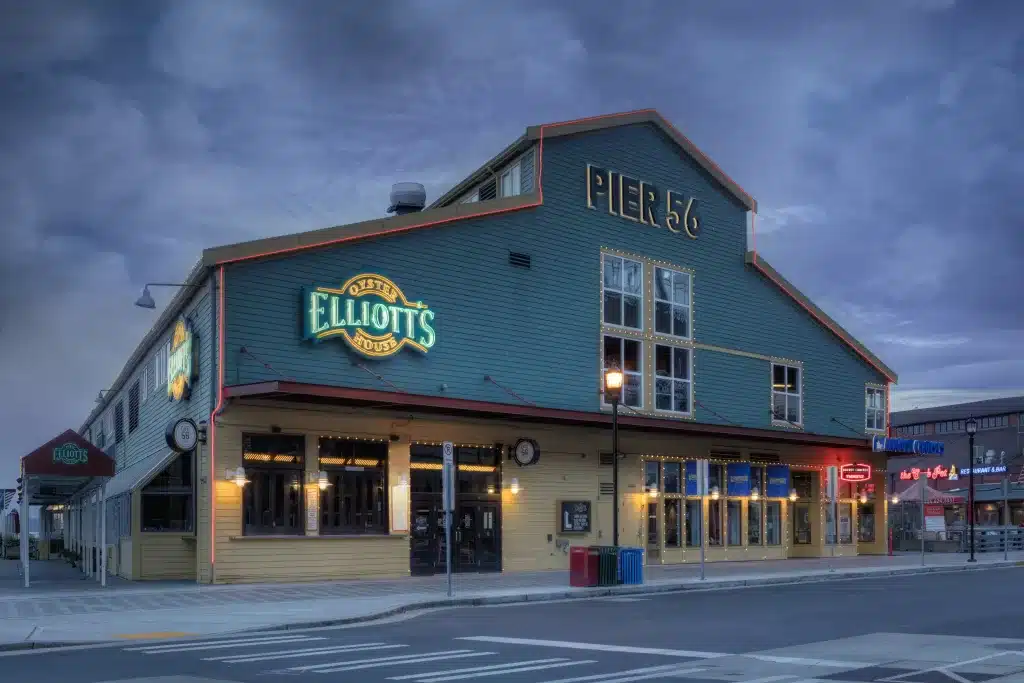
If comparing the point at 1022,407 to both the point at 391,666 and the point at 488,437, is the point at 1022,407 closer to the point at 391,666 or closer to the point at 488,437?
the point at 488,437

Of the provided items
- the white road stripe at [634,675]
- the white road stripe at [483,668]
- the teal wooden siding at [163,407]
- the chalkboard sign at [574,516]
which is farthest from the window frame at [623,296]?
the white road stripe at [634,675]

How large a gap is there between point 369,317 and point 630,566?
9113 millimetres

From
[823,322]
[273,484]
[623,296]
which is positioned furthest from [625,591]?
[823,322]

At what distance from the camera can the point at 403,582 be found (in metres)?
29.0

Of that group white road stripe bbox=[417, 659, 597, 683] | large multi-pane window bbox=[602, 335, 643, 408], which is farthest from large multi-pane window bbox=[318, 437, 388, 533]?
white road stripe bbox=[417, 659, 597, 683]

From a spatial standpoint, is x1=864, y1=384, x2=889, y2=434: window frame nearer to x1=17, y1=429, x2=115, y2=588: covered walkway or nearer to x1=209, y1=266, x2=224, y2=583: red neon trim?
x1=209, y1=266, x2=224, y2=583: red neon trim

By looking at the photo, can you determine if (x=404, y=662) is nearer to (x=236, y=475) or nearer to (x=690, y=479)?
(x=236, y=475)

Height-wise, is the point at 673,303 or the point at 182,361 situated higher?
the point at 673,303

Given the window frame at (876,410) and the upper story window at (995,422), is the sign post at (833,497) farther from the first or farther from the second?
the upper story window at (995,422)

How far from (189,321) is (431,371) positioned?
6.43 m

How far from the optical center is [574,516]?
117 ft

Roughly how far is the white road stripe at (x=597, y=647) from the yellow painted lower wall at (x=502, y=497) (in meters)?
12.5

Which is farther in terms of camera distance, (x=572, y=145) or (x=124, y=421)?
(x=124, y=421)

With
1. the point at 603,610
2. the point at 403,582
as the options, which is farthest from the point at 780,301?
the point at 603,610
